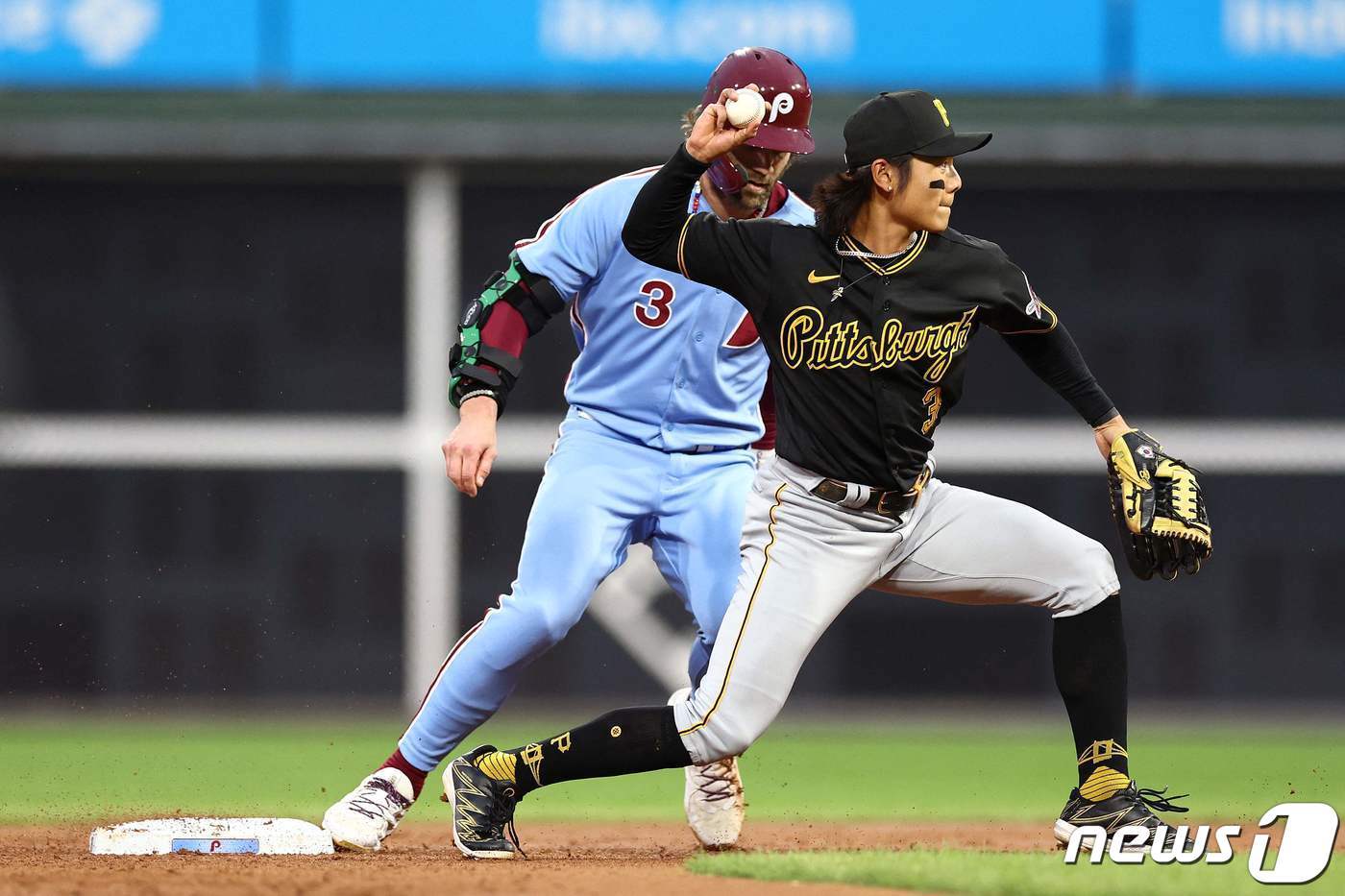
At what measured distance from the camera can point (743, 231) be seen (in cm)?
430

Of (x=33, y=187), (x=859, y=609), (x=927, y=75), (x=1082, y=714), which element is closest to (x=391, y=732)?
(x=859, y=609)

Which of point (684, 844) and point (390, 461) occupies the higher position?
point (390, 461)

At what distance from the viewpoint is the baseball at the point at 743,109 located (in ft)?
13.3

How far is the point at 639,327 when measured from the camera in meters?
4.84

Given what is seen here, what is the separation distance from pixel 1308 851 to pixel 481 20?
6.18 metres

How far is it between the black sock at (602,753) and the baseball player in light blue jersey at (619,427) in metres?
0.16

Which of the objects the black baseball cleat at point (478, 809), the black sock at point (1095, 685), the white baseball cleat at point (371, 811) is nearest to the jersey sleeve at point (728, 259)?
the black sock at point (1095, 685)

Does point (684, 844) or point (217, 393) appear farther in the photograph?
point (217, 393)

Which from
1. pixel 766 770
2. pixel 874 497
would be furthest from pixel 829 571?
pixel 766 770

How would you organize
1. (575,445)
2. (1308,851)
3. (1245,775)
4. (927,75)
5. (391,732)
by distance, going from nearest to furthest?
(1308,851), (575,445), (1245,775), (391,732), (927,75)

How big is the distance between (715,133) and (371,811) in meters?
1.81

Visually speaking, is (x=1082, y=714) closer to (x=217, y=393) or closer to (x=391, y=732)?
(x=391, y=732)

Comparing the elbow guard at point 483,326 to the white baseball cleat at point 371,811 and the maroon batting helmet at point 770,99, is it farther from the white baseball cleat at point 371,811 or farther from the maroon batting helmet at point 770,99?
the white baseball cleat at point 371,811

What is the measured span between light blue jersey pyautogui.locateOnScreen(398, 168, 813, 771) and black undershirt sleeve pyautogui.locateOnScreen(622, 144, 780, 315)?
1.70 feet
